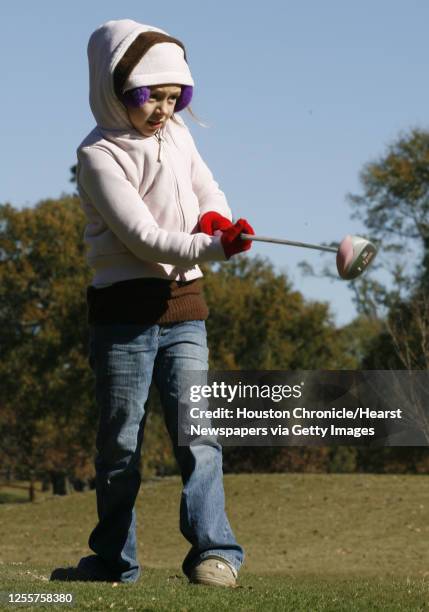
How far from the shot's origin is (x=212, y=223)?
5.24 meters

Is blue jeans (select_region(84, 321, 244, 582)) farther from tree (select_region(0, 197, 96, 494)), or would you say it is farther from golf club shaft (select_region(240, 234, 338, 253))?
tree (select_region(0, 197, 96, 494))

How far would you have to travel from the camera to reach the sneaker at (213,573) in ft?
16.6

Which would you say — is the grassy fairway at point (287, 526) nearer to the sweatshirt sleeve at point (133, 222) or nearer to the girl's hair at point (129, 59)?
the sweatshirt sleeve at point (133, 222)

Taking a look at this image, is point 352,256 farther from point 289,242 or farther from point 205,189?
point 205,189

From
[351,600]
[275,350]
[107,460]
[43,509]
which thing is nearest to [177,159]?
[107,460]

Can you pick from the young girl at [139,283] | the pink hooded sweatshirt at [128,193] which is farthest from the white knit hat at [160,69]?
the pink hooded sweatshirt at [128,193]

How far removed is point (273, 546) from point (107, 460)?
1510cm

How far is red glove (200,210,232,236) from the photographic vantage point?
519 centimetres

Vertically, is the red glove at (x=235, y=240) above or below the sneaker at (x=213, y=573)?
above

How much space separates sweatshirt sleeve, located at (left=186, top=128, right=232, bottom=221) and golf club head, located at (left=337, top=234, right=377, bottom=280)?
0.75 meters

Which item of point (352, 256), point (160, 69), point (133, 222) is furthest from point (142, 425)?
point (160, 69)

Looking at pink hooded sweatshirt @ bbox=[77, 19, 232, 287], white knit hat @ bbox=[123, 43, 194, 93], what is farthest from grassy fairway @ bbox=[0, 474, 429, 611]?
white knit hat @ bbox=[123, 43, 194, 93]

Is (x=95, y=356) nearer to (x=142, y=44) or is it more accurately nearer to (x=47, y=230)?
(x=142, y=44)

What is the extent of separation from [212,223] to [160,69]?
0.70 meters
